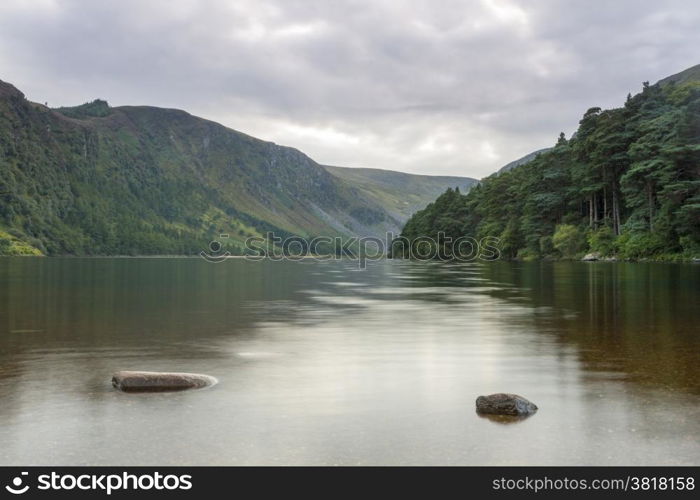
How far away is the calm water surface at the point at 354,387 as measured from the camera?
396 inches

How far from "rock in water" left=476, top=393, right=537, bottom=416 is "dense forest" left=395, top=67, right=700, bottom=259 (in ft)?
266

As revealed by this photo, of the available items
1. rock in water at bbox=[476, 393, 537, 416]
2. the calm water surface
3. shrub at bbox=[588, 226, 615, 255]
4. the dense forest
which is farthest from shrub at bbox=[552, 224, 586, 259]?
rock in water at bbox=[476, 393, 537, 416]

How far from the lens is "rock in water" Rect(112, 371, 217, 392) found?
14109 mm

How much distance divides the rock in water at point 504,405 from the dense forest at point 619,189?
81.1 metres

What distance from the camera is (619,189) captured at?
118 m

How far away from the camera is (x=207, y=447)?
33.3ft

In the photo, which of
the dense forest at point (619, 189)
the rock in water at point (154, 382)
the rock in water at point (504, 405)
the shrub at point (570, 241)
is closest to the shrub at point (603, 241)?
the dense forest at point (619, 189)

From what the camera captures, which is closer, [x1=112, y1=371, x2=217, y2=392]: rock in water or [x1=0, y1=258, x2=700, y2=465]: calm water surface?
[x1=0, y1=258, x2=700, y2=465]: calm water surface

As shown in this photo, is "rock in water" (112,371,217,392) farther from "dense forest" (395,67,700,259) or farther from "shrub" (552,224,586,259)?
"shrub" (552,224,586,259)

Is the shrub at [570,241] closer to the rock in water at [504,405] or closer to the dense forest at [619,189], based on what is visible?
the dense forest at [619,189]

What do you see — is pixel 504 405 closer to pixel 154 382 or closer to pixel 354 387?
pixel 354 387

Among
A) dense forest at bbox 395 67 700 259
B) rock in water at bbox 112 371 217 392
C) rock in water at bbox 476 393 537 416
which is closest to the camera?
rock in water at bbox 476 393 537 416

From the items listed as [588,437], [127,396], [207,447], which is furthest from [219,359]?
[588,437]
